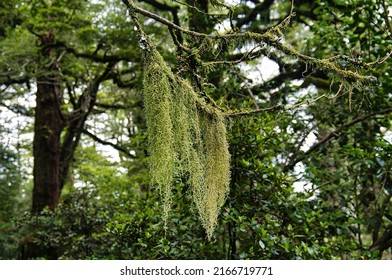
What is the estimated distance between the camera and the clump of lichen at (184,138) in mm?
1963

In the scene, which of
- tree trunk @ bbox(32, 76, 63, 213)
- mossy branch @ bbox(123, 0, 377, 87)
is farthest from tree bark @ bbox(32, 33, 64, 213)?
mossy branch @ bbox(123, 0, 377, 87)

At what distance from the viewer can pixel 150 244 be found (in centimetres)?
312

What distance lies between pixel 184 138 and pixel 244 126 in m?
1.18

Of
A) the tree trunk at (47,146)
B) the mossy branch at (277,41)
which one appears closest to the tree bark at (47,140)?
the tree trunk at (47,146)

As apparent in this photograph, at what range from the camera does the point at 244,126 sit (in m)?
3.15

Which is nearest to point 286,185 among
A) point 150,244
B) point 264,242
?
point 264,242

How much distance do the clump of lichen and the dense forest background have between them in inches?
2.3

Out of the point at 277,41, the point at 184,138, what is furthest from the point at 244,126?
the point at 184,138

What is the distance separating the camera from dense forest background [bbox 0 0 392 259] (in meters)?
2.37

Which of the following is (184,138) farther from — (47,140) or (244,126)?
(47,140)

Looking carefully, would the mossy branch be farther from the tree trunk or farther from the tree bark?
the tree trunk

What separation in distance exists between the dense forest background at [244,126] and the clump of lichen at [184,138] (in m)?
0.06

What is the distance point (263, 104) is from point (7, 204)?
5.49 m
